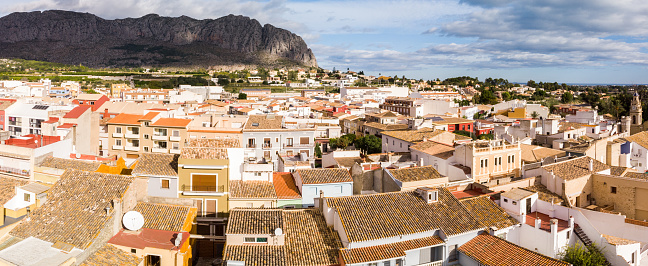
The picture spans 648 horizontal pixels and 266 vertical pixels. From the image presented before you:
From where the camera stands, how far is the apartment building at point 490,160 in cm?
2875

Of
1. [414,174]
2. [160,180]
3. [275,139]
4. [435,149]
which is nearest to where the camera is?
[160,180]

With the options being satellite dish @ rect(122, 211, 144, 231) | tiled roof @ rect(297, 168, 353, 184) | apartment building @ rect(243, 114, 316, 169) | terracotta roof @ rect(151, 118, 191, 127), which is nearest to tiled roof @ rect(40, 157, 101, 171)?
satellite dish @ rect(122, 211, 144, 231)

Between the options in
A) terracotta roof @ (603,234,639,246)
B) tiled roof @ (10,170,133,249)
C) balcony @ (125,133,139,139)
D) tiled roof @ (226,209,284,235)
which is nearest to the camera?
tiled roof @ (10,170,133,249)

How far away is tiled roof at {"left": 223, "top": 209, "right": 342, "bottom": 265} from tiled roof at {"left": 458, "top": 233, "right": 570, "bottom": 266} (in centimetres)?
500

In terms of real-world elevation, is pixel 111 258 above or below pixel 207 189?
below

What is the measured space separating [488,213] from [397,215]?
434cm

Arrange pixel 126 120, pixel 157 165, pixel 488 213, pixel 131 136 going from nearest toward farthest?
pixel 488 213 < pixel 157 165 < pixel 131 136 < pixel 126 120

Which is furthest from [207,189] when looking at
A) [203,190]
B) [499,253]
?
[499,253]

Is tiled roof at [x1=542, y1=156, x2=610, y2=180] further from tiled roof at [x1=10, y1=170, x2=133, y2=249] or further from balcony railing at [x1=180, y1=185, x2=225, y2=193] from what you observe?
tiled roof at [x1=10, y1=170, x2=133, y2=249]

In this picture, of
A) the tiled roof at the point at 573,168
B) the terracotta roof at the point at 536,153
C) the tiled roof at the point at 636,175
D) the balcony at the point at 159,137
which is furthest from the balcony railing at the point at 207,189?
the terracotta roof at the point at 536,153

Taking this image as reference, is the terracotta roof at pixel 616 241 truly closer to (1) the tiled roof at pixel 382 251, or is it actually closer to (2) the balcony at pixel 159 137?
(1) the tiled roof at pixel 382 251

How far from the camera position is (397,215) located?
18.0 m

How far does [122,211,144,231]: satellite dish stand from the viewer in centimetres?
1722

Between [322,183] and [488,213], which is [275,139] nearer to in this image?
[322,183]
